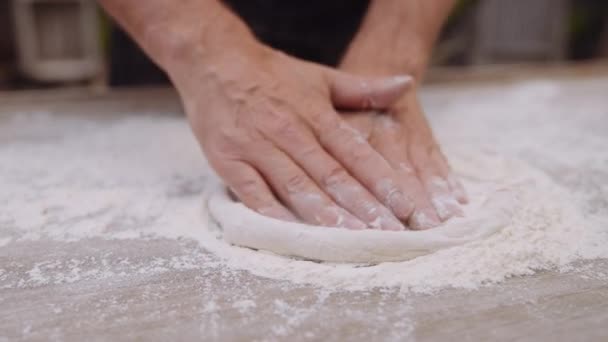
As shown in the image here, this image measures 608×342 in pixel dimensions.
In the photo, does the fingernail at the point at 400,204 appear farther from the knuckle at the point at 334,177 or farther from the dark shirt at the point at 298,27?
the dark shirt at the point at 298,27

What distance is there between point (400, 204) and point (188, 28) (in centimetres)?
44

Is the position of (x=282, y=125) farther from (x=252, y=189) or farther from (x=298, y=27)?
(x=298, y=27)

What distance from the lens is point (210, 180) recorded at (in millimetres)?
994

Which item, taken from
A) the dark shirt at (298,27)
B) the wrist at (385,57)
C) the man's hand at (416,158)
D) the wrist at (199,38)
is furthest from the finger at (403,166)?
the dark shirt at (298,27)

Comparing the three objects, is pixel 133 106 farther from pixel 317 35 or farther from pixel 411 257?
pixel 411 257

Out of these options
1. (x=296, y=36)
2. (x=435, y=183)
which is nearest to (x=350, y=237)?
(x=435, y=183)

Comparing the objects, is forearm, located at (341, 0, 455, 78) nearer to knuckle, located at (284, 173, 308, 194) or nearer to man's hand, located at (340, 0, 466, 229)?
man's hand, located at (340, 0, 466, 229)

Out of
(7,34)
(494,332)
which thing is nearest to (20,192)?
(494,332)

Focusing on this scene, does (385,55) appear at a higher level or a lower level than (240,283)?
higher

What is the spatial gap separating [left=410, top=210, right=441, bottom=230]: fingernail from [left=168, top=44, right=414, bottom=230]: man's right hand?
14mm

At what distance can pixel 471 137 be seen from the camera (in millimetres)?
1268

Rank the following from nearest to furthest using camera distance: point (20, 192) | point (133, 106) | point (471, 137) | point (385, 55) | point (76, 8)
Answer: point (20, 192) < point (385, 55) < point (471, 137) < point (133, 106) < point (76, 8)

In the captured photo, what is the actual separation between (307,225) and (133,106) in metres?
0.97

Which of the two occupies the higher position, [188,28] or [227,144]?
[188,28]
